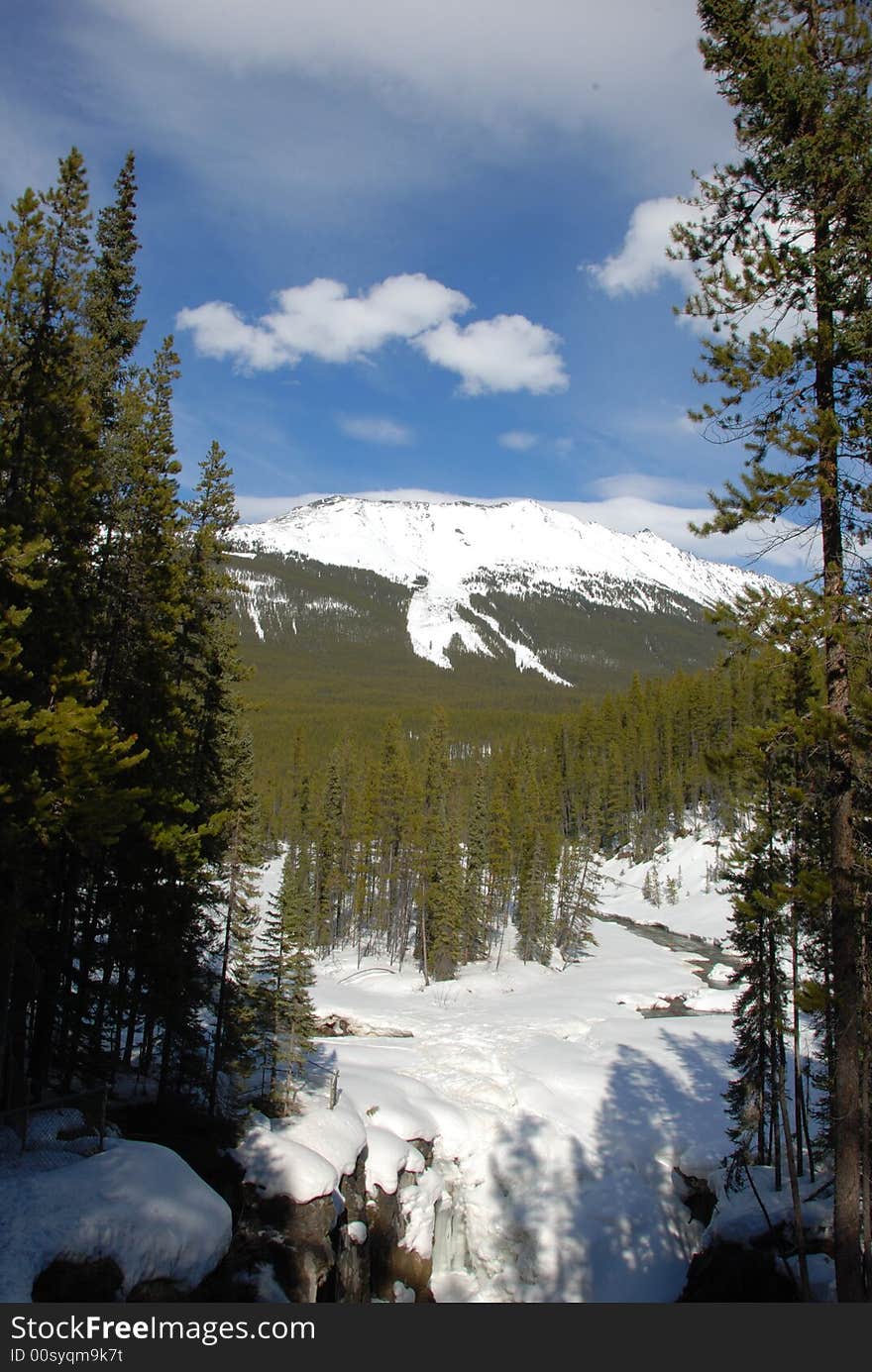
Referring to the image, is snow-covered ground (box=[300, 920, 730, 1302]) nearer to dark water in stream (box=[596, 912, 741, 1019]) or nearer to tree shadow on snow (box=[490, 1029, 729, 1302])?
tree shadow on snow (box=[490, 1029, 729, 1302])

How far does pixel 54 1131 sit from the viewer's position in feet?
38.9

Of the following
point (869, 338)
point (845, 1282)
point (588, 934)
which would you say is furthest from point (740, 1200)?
point (588, 934)

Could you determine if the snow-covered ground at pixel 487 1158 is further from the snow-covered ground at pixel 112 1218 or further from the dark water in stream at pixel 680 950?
the dark water in stream at pixel 680 950

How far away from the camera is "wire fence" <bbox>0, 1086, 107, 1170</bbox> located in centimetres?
1100

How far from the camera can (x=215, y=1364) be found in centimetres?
742

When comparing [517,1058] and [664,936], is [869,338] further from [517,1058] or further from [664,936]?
[664,936]

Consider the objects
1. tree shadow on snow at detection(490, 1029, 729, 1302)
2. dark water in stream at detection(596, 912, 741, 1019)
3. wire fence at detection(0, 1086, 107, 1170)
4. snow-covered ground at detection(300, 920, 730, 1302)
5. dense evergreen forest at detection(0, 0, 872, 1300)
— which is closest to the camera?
dense evergreen forest at detection(0, 0, 872, 1300)

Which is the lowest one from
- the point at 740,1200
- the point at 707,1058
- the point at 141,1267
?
the point at 707,1058

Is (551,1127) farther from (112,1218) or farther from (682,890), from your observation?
(682,890)

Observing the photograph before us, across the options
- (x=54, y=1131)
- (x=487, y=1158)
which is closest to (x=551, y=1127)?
(x=487, y=1158)

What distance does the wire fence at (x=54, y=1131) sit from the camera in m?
11.0

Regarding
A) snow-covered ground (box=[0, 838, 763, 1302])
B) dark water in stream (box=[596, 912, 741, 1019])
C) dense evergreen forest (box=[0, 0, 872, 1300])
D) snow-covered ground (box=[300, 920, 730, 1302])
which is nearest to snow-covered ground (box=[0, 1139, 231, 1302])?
snow-covered ground (box=[0, 838, 763, 1302])

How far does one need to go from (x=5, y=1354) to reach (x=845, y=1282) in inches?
353

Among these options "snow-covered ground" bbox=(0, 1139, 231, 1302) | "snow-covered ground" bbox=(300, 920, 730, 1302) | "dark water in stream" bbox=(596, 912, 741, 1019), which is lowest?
"dark water in stream" bbox=(596, 912, 741, 1019)
